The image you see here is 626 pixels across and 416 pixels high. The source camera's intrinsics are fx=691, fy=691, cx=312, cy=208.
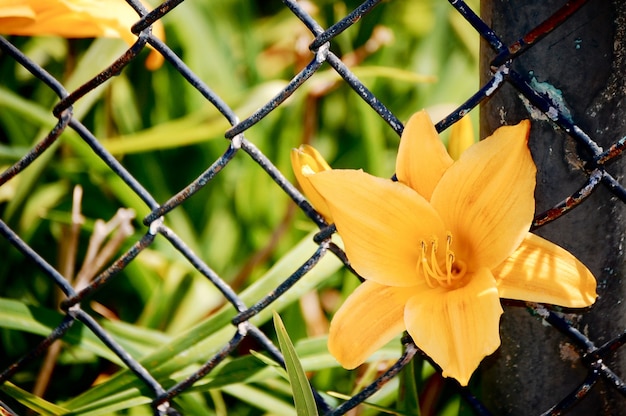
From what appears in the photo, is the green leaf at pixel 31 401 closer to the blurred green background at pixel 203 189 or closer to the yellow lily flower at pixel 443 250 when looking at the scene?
the blurred green background at pixel 203 189

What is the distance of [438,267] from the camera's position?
1.96ft

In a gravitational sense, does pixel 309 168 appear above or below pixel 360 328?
above

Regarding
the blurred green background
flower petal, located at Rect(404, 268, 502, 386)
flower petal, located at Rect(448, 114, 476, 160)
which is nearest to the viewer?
flower petal, located at Rect(404, 268, 502, 386)

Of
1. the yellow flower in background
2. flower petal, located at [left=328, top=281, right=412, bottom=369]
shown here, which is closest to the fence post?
flower petal, located at [left=328, top=281, right=412, bottom=369]

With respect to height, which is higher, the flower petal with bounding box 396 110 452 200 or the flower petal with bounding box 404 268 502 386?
the flower petal with bounding box 396 110 452 200

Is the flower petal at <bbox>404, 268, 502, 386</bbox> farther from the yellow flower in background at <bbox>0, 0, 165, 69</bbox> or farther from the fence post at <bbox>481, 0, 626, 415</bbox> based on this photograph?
the yellow flower in background at <bbox>0, 0, 165, 69</bbox>

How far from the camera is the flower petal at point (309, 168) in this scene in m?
0.61

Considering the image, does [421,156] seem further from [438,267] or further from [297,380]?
[297,380]

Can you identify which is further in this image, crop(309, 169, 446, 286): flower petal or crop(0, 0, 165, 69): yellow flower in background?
crop(0, 0, 165, 69): yellow flower in background

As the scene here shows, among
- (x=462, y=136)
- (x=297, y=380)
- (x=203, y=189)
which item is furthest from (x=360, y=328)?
(x=203, y=189)

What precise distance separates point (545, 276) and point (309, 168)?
22 cm

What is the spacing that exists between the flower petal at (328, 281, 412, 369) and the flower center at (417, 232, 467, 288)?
1.6 inches

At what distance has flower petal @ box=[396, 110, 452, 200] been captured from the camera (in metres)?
0.56

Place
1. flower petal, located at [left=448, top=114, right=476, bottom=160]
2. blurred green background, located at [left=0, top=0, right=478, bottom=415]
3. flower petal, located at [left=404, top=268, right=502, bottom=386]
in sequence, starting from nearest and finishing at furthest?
flower petal, located at [left=404, top=268, right=502, bottom=386] → flower petal, located at [left=448, top=114, right=476, bottom=160] → blurred green background, located at [left=0, top=0, right=478, bottom=415]
